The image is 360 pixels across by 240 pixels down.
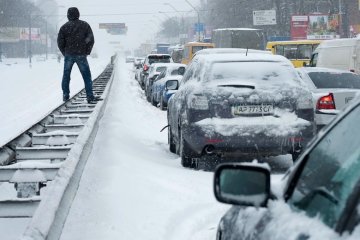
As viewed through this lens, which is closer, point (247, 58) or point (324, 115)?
point (247, 58)

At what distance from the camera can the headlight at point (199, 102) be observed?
295 inches

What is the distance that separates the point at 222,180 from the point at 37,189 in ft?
9.04

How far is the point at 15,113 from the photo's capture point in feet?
56.8

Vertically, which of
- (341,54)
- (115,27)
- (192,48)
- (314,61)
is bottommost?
(314,61)

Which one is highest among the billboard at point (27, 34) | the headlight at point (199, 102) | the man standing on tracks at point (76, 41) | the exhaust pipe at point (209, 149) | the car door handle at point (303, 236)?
the billboard at point (27, 34)

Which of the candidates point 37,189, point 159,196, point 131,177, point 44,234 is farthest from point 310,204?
point 131,177

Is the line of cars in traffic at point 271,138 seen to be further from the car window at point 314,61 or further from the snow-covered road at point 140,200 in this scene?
the car window at point 314,61

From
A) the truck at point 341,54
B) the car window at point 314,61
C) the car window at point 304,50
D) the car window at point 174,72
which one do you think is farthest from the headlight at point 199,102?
the car window at point 304,50

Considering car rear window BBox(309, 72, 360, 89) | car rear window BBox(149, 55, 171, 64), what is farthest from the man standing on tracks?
car rear window BBox(149, 55, 171, 64)

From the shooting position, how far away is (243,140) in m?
7.32

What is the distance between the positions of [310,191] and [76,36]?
10509 millimetres

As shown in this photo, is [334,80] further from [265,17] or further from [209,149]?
[265,17]

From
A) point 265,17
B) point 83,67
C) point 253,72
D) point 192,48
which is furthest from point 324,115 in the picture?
point 265,17

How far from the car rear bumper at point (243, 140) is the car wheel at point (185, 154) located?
8cm
